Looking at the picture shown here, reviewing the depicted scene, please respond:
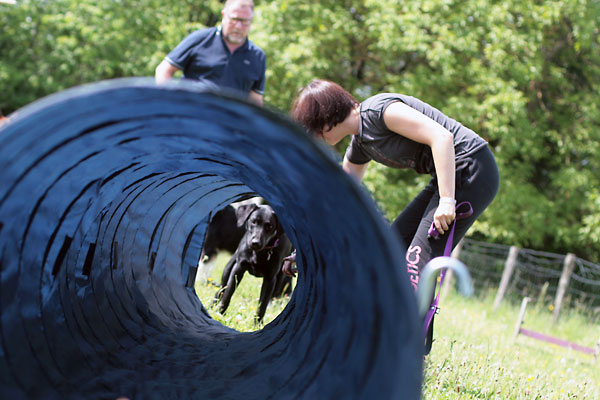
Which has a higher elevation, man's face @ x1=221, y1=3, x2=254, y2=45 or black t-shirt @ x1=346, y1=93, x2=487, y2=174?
man's face @ x1=221, y1=3, x2=254, y2=45

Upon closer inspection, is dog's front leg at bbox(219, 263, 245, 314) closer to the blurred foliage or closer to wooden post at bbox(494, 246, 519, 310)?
wooden post at bbox(494, 246, 519, 310)

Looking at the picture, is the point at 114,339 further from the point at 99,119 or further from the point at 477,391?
the point at 477,391

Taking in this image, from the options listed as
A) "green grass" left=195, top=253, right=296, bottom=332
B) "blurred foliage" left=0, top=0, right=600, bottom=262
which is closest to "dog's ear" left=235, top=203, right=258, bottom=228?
"green grass" left=195, top=253, right=296, bottom=332

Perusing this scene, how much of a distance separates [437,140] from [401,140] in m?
0.27

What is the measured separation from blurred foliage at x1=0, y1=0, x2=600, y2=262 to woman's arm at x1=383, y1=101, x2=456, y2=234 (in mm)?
10194

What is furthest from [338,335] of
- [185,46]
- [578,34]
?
[578,34]

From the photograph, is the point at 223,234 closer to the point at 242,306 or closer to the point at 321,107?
the point at 242,306

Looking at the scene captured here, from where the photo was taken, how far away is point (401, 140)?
2943 mm

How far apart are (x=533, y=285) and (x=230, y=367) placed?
42.2ft

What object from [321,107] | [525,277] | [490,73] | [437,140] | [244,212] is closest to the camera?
[437,140]

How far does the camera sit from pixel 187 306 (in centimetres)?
390

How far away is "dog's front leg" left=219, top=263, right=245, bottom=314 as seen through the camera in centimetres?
439

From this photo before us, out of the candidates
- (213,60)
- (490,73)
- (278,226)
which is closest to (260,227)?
(278,226)

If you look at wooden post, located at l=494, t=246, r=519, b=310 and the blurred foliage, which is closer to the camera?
wooden post, located at l=494, t=246, r=519, b=310
